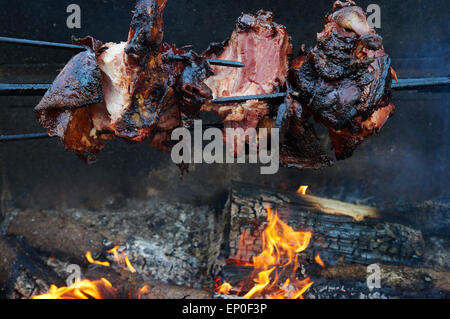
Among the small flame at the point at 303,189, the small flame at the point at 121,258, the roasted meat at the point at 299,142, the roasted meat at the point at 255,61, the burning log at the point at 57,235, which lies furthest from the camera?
the small flame at the point at 303,189

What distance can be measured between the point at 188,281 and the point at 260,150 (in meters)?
1.50

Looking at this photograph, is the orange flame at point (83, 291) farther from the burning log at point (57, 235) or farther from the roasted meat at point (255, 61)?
the roasted meat at point (255, 61)

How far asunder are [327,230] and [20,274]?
9.12 feet

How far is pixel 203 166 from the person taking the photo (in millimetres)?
3850

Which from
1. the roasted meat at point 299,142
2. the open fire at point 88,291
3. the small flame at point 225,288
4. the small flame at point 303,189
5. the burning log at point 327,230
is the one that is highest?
the roasted meat at point 299,142

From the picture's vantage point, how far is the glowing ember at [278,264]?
9.11ft

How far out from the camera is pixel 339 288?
285cm

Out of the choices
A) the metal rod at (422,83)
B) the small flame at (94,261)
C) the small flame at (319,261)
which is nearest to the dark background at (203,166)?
the small flame at (94,261)

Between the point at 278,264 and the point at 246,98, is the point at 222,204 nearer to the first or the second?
the point at 278,264

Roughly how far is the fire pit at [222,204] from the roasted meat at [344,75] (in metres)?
0.20

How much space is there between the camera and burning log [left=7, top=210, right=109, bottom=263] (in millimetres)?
3314

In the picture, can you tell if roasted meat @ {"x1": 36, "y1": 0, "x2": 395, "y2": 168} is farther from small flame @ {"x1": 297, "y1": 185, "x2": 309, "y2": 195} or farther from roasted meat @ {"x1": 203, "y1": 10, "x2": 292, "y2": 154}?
small flame @ {"x1": 297, "y1": 185, "x2": 309, "y2": 195}

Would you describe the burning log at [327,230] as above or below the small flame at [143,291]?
above
